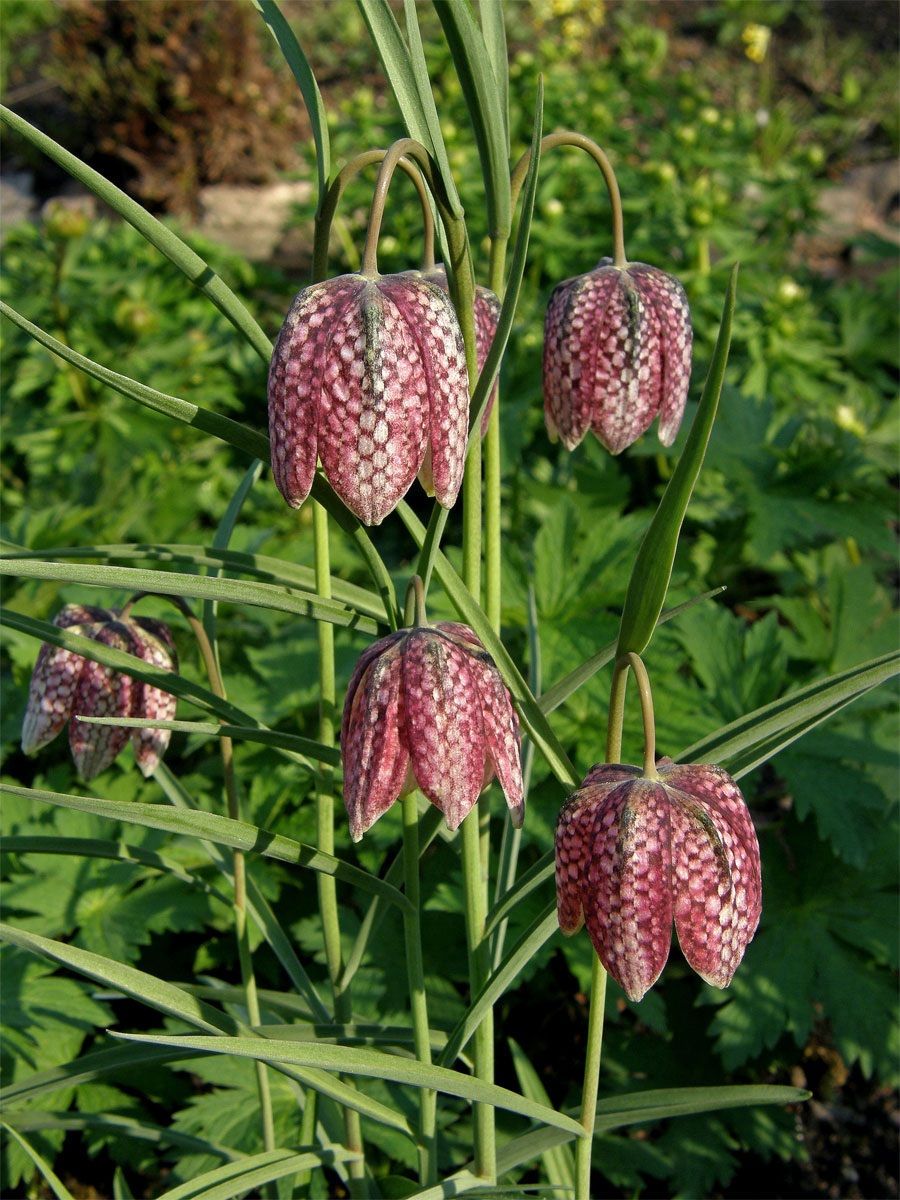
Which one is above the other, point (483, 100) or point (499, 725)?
point (483, 100)

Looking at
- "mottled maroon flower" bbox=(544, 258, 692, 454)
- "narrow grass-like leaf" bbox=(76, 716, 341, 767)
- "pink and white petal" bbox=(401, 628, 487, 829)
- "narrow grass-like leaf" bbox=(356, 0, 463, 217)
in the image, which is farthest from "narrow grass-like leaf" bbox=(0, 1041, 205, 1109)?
"narrow grass-like leaf" bbox=(356, 0, 463, 217)

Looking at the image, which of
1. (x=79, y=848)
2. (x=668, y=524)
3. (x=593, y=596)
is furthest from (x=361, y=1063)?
(x=593, y=596)

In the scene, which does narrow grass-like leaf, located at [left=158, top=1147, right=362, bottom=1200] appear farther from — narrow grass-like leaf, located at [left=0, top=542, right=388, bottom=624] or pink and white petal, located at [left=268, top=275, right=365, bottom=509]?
pink and white petal, located at [left=268, top=275, right=365, bottom=509]

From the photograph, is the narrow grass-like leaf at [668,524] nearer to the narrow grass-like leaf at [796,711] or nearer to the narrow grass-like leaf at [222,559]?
the narrow grass-like leaf at [796,711]

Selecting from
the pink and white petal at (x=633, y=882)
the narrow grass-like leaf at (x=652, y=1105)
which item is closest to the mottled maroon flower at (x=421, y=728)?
the pink and white petal at (x=633, y=882)

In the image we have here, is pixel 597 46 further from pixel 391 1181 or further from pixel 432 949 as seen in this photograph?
pixel 391 1181

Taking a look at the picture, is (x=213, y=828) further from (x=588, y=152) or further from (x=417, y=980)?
(x=588, y=152)
